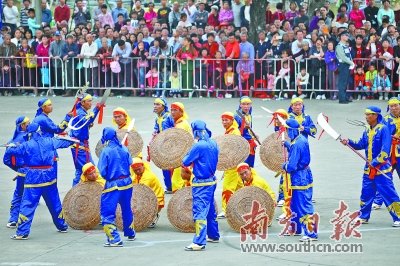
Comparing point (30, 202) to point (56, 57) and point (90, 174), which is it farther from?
point (56, 57)

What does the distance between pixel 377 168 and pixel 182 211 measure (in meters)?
3.14

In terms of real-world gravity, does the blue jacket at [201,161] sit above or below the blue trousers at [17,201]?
above

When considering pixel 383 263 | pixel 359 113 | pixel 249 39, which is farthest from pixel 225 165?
pixel 249 39

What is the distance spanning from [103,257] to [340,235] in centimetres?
362

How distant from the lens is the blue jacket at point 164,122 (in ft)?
67.2

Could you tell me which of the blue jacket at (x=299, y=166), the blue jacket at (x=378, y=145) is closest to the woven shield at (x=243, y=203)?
the blue jacket at (x=299, y=166)

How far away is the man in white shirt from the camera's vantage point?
107 ft

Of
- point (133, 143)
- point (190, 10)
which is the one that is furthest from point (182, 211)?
point (190, 10)

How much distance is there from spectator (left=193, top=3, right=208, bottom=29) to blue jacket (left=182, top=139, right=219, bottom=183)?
1754cm

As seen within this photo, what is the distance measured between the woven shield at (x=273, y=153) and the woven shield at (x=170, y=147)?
157 cm

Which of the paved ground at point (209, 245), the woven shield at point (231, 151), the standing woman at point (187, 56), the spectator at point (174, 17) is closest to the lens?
the paved ground at point (209, 245)

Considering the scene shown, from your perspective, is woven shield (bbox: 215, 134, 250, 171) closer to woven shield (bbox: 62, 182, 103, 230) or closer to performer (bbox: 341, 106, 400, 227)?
performer (bbox: 341, 106, 400, 227)

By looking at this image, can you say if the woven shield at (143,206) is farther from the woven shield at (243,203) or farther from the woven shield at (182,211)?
the woven shield at (243,203)

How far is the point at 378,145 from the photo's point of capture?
1808 centimetres
